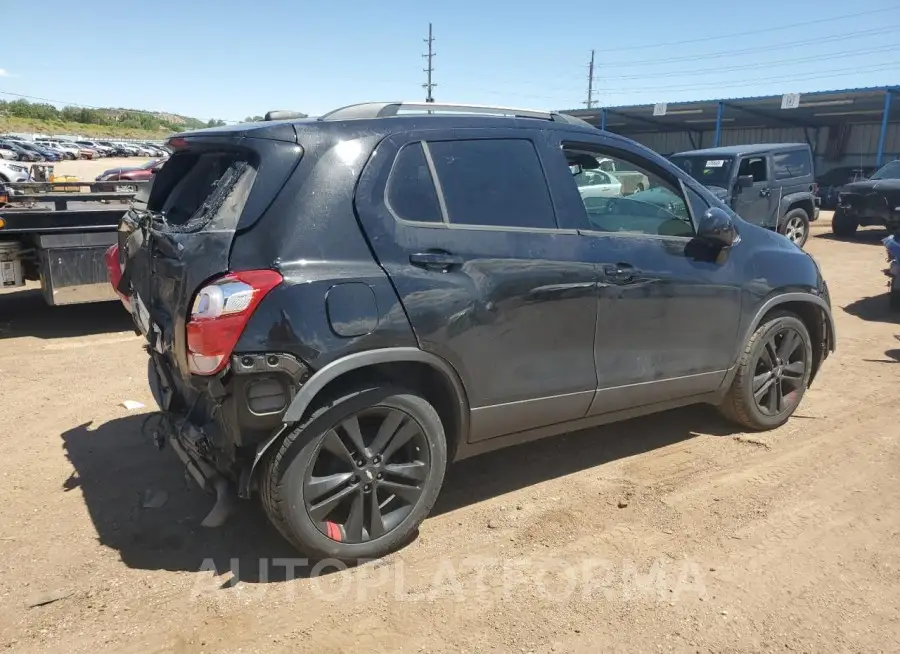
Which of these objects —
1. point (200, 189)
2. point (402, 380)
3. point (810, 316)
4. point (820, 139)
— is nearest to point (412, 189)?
point (402, 380)

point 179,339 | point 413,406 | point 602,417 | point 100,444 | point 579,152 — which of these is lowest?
point 100,444

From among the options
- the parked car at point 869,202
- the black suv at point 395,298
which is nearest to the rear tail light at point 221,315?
the black suv at point 395,298

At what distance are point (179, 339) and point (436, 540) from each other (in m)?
1.51

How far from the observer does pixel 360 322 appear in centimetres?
293

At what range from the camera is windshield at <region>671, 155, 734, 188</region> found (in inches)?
497

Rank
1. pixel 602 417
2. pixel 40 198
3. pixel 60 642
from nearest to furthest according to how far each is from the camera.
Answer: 1. pixel 60 642
2. pixel 602 417
3. pixel 40 198

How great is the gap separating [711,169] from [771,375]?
9155mm

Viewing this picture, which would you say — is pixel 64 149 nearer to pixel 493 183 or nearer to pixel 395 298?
pixel 493 183

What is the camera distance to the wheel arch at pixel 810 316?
4.39m

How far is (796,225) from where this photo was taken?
46.0 ft

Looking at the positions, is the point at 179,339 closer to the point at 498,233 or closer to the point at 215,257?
the point at 215,257

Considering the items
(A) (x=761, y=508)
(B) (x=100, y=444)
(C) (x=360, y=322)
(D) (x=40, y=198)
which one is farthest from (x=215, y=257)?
(D) (x=40, y=198)

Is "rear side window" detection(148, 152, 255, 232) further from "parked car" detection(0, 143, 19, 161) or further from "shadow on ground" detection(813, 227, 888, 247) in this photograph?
"parked car" detection(0, 143, 19, 161)

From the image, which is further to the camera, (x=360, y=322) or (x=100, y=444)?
(x=100, y=444)
